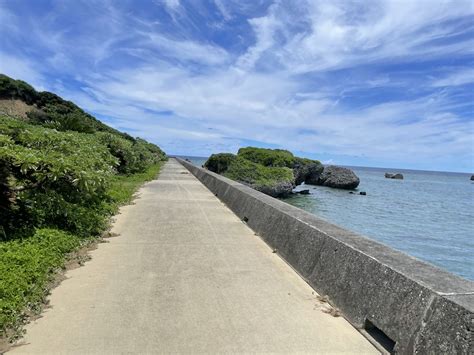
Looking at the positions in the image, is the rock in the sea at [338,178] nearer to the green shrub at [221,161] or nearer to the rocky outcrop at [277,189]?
the rocky outcrop at [277,189]

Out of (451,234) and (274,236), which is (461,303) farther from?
(451,234)

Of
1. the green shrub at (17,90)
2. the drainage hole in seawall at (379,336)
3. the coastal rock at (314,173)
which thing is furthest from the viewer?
the green shrub at (17,90)

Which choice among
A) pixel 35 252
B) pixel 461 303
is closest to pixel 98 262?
pixel 35 252

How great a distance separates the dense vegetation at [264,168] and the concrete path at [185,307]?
2308 cm

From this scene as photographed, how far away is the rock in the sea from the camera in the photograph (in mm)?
47531

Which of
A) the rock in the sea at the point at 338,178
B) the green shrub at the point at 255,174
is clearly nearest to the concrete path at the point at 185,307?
the green shrub at the point at 255,174

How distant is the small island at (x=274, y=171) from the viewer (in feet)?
103

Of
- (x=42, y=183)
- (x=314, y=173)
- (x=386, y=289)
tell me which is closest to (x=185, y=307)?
(x=386, y=289)

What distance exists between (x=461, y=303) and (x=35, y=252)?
4.94m

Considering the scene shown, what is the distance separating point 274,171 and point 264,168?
85 centimetres

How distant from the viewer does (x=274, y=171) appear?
33375mm

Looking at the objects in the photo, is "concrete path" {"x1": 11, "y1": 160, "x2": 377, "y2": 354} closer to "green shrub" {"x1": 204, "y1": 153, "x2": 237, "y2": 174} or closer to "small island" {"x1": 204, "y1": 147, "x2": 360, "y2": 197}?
"small island" {"x1": 204, "y1": 147, "x2": 360, "y2": 197}

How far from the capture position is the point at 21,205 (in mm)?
6512

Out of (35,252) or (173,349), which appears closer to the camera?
(173,349)
